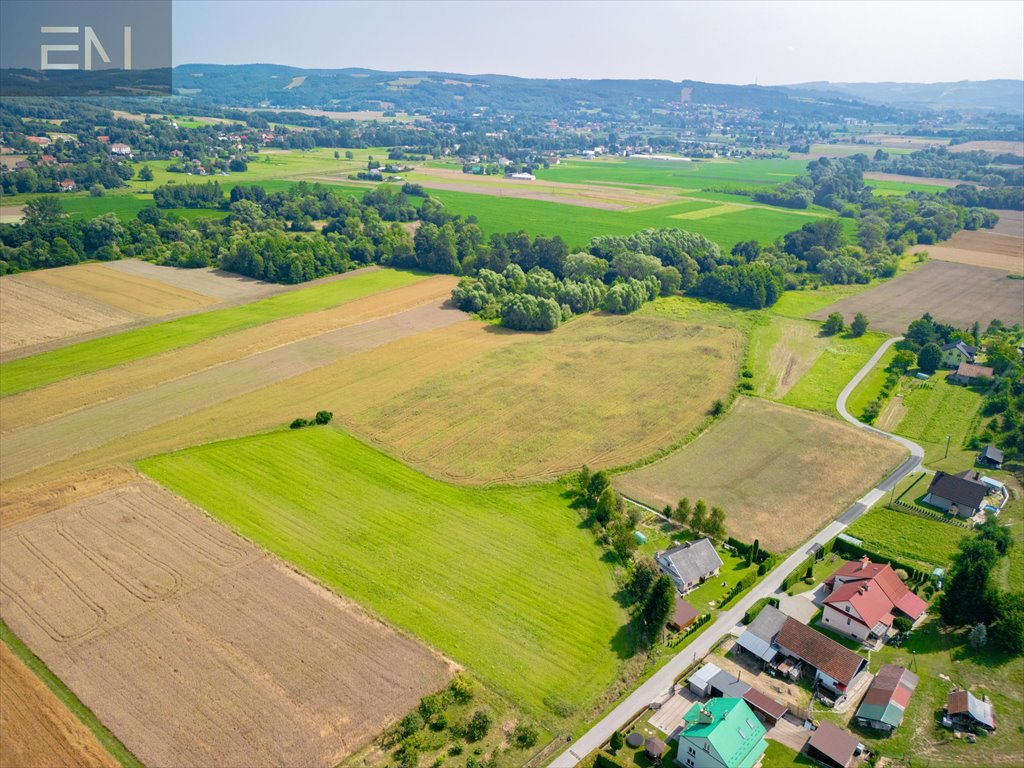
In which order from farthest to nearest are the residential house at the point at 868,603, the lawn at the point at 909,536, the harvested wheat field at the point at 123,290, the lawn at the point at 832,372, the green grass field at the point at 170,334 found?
the harvested wheat field at the point at 123,290
the green grass field at the point at 170,334
the lawn at the point at 832,372
the lawn at the point at 909,536
the residential house at the point at 868,603

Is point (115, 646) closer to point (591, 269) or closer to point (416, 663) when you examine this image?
point (416, 663)

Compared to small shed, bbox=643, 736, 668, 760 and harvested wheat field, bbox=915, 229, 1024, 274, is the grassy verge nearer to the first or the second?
small shed, bbox=643, 736, 668, 760

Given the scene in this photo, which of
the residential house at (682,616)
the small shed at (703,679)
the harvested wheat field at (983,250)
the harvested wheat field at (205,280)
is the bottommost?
the small shed at (703,679)

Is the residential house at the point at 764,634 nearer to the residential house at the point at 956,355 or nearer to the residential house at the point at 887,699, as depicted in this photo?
the residential house at the point at 887,699

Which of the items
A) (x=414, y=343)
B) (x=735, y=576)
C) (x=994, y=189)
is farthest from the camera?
(x=994, y=189)

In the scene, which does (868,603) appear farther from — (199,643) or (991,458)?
(199,643)

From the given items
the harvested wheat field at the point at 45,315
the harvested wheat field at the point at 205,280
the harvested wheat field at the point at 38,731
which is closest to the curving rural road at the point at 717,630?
the harvested wheat field at the point at 38,731

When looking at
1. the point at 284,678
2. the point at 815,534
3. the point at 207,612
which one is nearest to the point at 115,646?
the point at 207,612

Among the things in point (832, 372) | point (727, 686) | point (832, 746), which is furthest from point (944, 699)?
point (832, 372)
